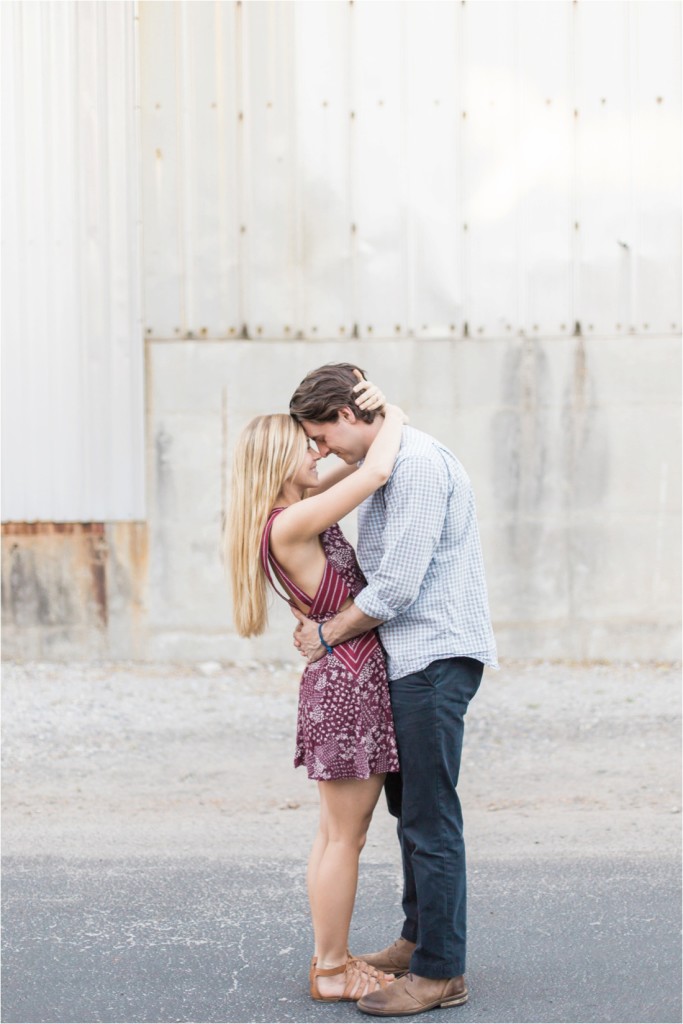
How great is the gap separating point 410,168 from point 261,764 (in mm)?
4013

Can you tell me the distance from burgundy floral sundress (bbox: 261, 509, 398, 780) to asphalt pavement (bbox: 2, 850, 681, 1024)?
0.73 metres

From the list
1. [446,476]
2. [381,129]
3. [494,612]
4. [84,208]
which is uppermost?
[381,129]

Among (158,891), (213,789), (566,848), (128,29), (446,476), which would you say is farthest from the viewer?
(128,29)

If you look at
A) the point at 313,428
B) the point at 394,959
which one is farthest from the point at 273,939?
the point at 313,428

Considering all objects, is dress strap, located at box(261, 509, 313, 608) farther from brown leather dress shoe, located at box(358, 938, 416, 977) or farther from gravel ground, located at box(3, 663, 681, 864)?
gravel ground, located at box(3, 663, 681, 864)

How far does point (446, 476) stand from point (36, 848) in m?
2.48

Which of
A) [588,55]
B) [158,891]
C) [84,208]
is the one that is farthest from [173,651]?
[588,55]

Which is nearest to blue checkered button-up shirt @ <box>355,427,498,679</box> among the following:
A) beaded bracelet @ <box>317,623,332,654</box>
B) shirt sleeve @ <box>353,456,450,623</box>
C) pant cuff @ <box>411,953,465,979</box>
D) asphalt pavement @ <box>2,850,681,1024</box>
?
shirt sleeve @ <box>353,456,450,623</box>

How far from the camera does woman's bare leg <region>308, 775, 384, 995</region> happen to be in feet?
10.9

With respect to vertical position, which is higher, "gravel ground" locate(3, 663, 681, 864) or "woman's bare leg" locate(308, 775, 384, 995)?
"woman's bare leg" locate(308, 775, 384, 995)

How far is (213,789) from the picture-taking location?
17.7 ft

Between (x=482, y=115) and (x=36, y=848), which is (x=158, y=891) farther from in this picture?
(x=482, y=115)

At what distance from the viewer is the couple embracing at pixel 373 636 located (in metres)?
3.24

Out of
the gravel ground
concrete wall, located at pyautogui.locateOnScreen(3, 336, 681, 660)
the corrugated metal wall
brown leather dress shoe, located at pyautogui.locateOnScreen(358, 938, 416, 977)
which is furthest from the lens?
concrete wall, located at pyautogui.locateOnScreen(3, 336, 681, 660)
